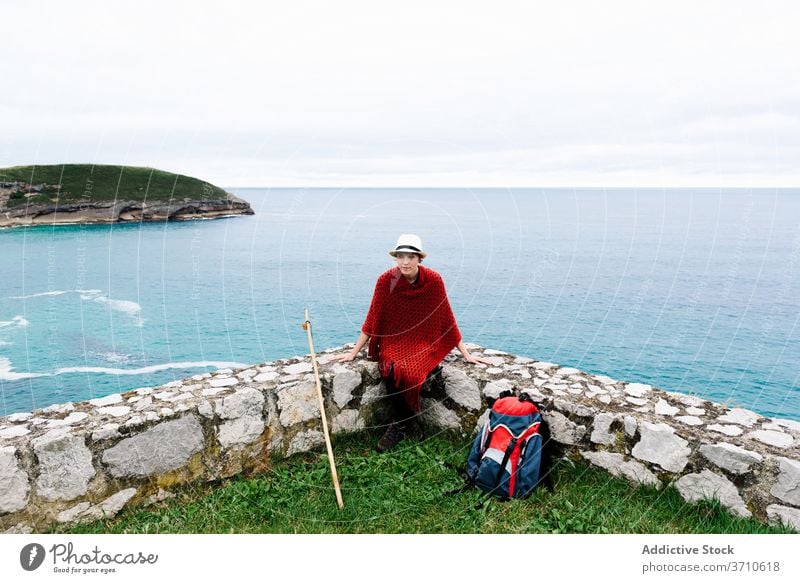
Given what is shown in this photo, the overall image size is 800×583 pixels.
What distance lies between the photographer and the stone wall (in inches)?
149

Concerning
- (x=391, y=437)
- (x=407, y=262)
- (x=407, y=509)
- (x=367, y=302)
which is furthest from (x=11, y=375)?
(x=407, y=509)

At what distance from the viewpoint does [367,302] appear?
41.0 meters

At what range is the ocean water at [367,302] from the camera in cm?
3009

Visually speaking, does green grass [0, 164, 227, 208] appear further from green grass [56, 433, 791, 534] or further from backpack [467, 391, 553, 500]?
backpack [467, 391, 553, 500]

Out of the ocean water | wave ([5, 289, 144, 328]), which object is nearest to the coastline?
the ocean water

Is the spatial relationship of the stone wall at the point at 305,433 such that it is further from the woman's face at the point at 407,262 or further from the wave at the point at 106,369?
the wave at the point at 106,369

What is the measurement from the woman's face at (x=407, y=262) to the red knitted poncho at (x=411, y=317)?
0.57 feet

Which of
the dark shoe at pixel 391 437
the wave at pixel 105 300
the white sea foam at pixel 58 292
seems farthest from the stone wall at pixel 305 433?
the white sea foam at pixel 58 292

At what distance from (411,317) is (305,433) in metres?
1.48

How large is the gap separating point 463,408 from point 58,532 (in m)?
3.37

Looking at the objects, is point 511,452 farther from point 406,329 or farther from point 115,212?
point 115,212

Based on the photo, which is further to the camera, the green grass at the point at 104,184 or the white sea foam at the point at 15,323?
the green grass at the point at 104,184

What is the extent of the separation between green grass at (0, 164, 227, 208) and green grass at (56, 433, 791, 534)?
59902mm
